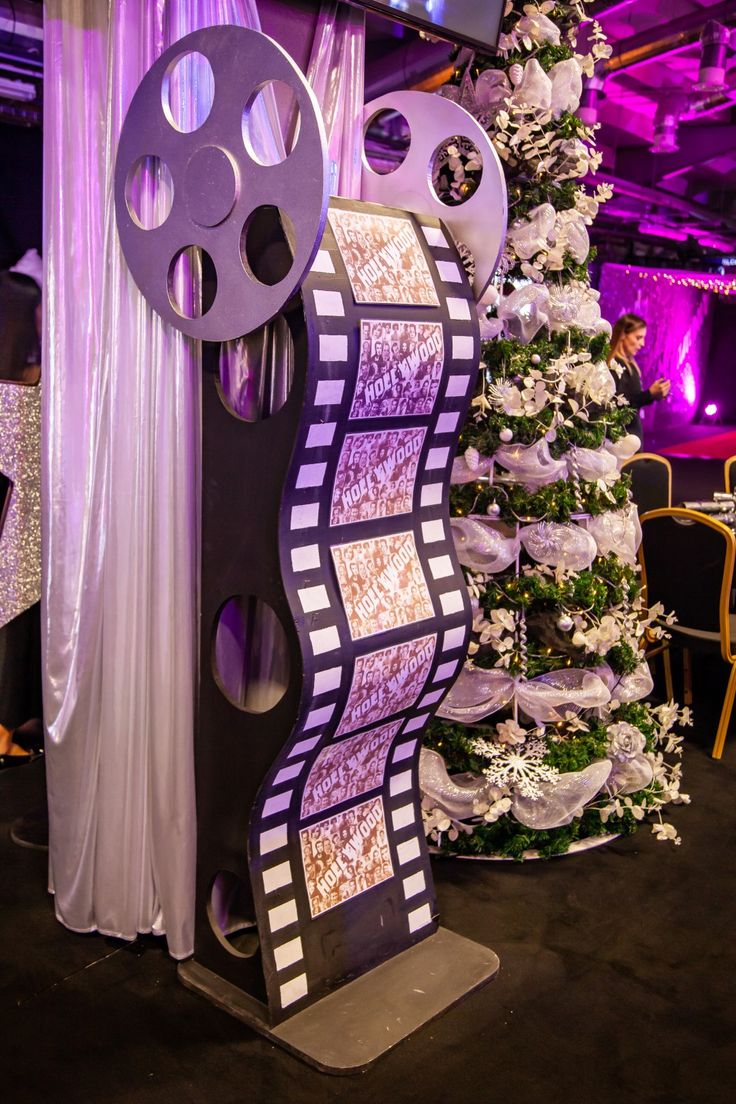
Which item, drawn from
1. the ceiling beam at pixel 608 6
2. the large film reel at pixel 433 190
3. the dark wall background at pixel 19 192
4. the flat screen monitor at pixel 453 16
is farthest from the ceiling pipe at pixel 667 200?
the large film reel at pixel 433 190

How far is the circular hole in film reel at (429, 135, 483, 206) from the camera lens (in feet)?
9.21

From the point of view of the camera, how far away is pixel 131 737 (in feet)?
7.85

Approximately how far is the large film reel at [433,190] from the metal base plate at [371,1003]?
4.94 feet

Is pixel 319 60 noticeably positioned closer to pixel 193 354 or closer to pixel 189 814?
pixel 193 354

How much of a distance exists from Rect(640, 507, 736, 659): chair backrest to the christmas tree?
802 millimetres

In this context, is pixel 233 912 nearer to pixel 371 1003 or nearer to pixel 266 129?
pixel 371 1003

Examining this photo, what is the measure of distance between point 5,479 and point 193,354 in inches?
53.6

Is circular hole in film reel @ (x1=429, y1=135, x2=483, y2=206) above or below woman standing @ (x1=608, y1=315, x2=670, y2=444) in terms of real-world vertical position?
above

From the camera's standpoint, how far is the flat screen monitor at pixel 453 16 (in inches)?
90.5

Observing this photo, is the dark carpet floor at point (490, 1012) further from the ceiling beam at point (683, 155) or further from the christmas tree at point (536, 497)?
the ceiling beam at point (683, 155)

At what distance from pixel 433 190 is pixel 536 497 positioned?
36.1 inches

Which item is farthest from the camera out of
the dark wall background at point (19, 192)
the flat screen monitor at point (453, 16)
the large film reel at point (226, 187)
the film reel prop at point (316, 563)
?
the dark wall background at point (19, 192)

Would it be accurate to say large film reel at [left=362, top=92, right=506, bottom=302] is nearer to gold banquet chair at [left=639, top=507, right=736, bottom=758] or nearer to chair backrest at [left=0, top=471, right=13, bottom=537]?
chair backrest at [left=0, top=471, right=13, bottom=537]

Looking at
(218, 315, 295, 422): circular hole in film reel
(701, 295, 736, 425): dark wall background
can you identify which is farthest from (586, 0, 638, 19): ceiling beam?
(701, 295, 736, 425): dark wall background
